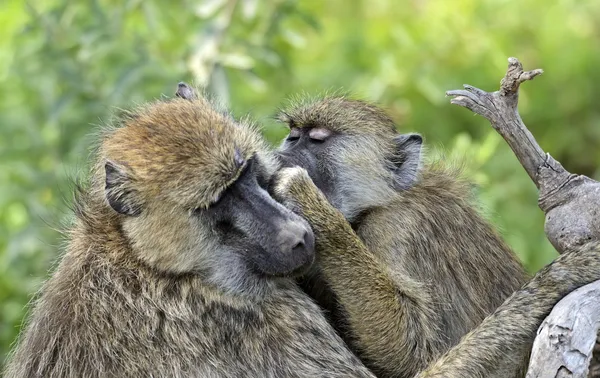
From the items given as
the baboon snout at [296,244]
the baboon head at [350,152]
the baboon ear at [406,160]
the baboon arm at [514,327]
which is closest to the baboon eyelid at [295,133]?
the baboon head at [350,152]

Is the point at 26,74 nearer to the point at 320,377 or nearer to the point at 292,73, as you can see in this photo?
the point at 292,73

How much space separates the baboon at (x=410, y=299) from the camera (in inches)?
129

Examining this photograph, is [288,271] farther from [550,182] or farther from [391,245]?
[550,182]

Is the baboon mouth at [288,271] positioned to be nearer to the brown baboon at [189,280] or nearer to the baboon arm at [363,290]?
the brown baboon at [189,280]

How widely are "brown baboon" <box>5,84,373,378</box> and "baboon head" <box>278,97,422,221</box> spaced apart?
1.75 ft

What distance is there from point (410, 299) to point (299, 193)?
0.55 metres

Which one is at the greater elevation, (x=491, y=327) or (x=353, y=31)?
(x=353, y=31)

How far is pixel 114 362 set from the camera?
3197mm

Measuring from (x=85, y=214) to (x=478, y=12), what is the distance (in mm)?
4740

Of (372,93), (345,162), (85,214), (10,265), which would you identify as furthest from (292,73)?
(85,214)

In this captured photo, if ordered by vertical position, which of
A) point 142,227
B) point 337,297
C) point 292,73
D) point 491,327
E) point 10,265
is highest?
point 292,73

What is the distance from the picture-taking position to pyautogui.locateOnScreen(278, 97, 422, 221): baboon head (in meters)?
3.80

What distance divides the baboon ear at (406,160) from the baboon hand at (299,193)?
0.52 meters

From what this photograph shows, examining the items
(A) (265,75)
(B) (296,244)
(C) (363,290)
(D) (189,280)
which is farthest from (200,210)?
(A) (265,75)
